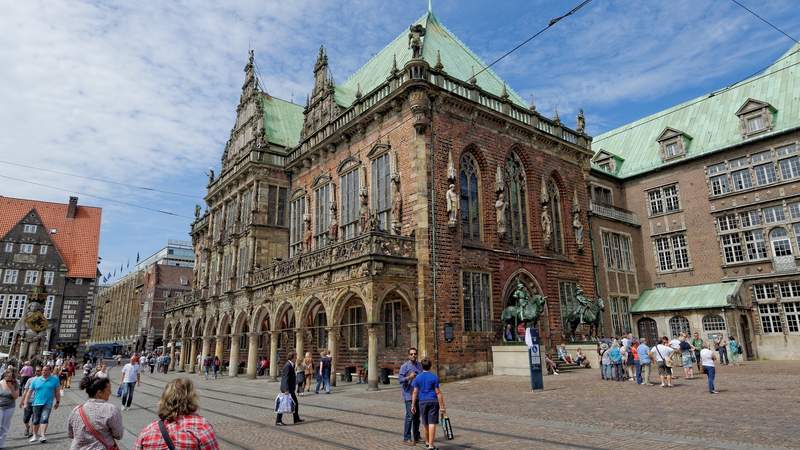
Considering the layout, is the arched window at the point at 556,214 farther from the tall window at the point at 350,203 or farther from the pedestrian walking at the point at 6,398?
the pedestrian walking at the point at 6,398

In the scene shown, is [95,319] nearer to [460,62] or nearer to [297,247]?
[297,247]

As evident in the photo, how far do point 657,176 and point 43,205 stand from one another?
202ft

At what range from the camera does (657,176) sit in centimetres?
3412

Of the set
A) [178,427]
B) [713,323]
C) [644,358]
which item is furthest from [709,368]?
[713,323]

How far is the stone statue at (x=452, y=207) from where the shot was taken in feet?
71.5

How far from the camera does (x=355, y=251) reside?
20.4 m

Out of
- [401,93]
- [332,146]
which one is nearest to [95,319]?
[332,146]

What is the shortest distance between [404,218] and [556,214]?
11.0 m

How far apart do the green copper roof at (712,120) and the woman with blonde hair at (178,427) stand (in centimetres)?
2926

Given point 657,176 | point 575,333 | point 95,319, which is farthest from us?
point 95,319

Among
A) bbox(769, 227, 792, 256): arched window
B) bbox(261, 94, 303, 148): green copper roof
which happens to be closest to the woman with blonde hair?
bbox(261, 94, 303, 148): green copper roof

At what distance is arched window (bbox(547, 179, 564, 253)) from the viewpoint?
2805 centimetres

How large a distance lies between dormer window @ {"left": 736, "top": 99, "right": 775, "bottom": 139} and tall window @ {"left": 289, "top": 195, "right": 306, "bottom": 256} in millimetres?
27070

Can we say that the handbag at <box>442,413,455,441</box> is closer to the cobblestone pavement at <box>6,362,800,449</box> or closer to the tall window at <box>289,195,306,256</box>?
the cobblestone pavement at <box>6,362,800,449</box>
